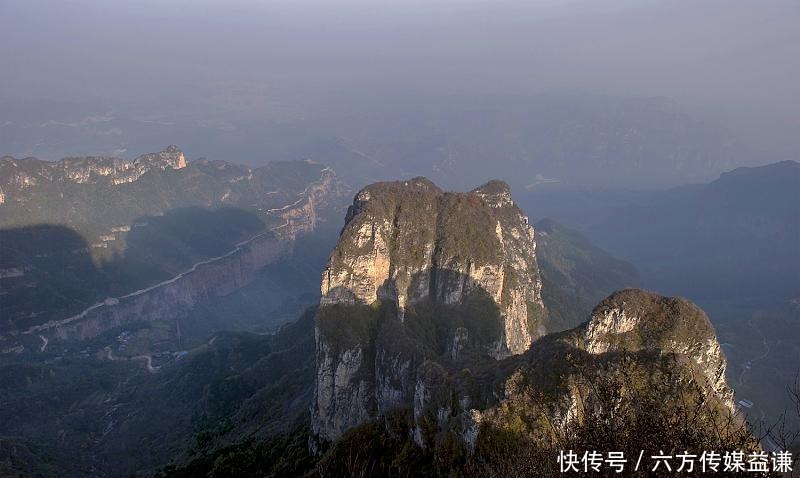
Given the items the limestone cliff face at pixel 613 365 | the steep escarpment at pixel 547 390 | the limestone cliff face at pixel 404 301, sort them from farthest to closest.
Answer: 1. the limestone cliff face at pixel 404 301
2. the limestone cliff face at pixel 613 365
3. the steep escarpment at pixel 547 390

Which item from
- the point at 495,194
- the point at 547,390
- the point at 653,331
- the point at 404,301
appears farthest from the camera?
the point at 495,194

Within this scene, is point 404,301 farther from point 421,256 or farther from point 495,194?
point 495,194

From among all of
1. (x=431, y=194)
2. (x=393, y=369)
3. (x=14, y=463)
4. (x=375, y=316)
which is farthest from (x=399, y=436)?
(x=14, y=463)

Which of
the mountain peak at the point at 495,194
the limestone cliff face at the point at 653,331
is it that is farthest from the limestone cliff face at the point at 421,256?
the limestone cliff face at the point at 653,331

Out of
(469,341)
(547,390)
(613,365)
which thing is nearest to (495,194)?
(469,341)

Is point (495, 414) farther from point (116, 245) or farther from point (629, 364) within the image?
point (116, 245)

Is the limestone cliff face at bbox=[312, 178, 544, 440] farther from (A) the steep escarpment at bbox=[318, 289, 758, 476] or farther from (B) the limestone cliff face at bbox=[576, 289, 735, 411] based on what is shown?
(B) the limestone cliff face at bbox=[576, 289, 735, 411]

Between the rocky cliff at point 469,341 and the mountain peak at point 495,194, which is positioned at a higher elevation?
the mountain peak at point 495,194

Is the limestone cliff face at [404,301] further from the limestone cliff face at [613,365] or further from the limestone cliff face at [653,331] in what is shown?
the limestone cliff face at [613,365]
